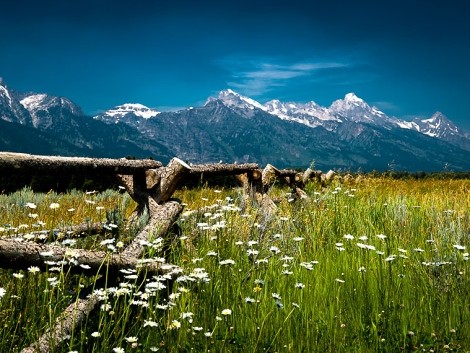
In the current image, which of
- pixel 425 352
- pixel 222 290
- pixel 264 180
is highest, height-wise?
pixel 264 180

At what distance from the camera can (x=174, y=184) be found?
6.14m

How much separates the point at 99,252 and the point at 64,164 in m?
1.43

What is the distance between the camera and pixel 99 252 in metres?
3.80

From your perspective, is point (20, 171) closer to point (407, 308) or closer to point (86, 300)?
point (86, 300)

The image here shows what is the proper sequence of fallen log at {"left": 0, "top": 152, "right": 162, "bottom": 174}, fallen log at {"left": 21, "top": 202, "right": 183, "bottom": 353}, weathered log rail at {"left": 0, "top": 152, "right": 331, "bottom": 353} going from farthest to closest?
fallen log at {"left": 0, "top": 152, "right": 162, "bottom": 174}, weathered log rail at {"left": 0, "top": 152, "right": 331, "bottom": 353}, fallen log at {"left": 21, "top": 202, "right": 183, "bottom": 353}

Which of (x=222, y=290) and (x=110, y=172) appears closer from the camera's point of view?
(x=222, y=290)

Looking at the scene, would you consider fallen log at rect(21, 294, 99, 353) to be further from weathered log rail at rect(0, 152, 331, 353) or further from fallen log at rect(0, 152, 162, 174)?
fallen log at rect(0, 152, 162, 174)

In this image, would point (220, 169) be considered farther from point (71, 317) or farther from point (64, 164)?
point (71, 317)

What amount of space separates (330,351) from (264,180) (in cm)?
814

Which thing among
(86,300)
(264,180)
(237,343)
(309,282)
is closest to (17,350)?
(86,300)

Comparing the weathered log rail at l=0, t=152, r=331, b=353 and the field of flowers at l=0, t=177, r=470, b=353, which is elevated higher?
the weathered log rail at l=0, t=152, r=331, b=353

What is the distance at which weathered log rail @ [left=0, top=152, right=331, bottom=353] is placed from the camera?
10.5ft

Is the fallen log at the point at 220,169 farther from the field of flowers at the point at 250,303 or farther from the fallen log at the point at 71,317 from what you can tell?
the fallen log at the point at 71,317

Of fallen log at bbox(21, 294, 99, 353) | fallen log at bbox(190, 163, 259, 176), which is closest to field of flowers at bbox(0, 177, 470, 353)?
fallen log at bbox(21, 294, 99, 353)
